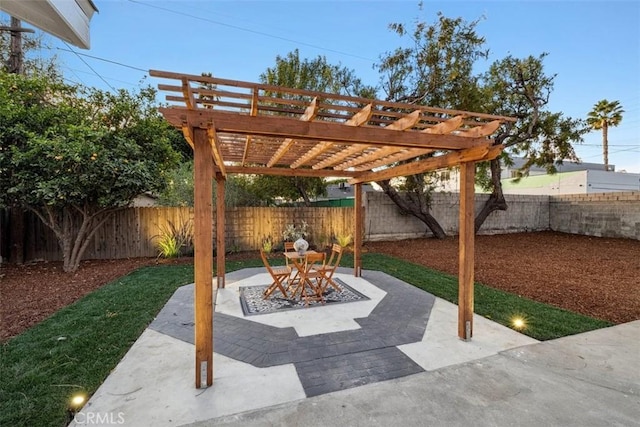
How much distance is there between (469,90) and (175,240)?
31.2 feet

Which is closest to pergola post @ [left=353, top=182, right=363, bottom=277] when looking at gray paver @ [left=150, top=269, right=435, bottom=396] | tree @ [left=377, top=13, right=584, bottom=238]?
gray paver @ [left=150, top=269, right=435, bottom=396]

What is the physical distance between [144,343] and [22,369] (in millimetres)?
955

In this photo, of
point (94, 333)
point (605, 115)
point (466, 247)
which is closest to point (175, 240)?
point (94, 333)

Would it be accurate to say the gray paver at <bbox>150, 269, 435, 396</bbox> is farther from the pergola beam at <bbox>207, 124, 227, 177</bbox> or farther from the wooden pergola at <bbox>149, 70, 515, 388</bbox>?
the pergola beam at <bbox>207, 124, 227, 177</bbox>

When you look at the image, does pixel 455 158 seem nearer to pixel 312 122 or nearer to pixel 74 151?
pixel 312 122

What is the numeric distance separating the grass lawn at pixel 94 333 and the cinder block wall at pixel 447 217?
475 centimetres

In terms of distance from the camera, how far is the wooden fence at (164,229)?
721cm

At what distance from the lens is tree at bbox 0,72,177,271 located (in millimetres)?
5582

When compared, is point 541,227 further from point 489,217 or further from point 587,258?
point 587,258

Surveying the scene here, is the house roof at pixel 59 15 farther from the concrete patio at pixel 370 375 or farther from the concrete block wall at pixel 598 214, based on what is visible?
the concrete block wall at pixel 598 214

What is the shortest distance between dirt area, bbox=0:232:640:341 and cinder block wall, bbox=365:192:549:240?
80 cm

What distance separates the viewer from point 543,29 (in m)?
7.59

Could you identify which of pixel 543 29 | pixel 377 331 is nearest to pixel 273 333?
pixel 377 331

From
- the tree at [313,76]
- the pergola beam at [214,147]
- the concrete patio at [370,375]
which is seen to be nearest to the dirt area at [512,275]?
the concrete patio at [370,375]
